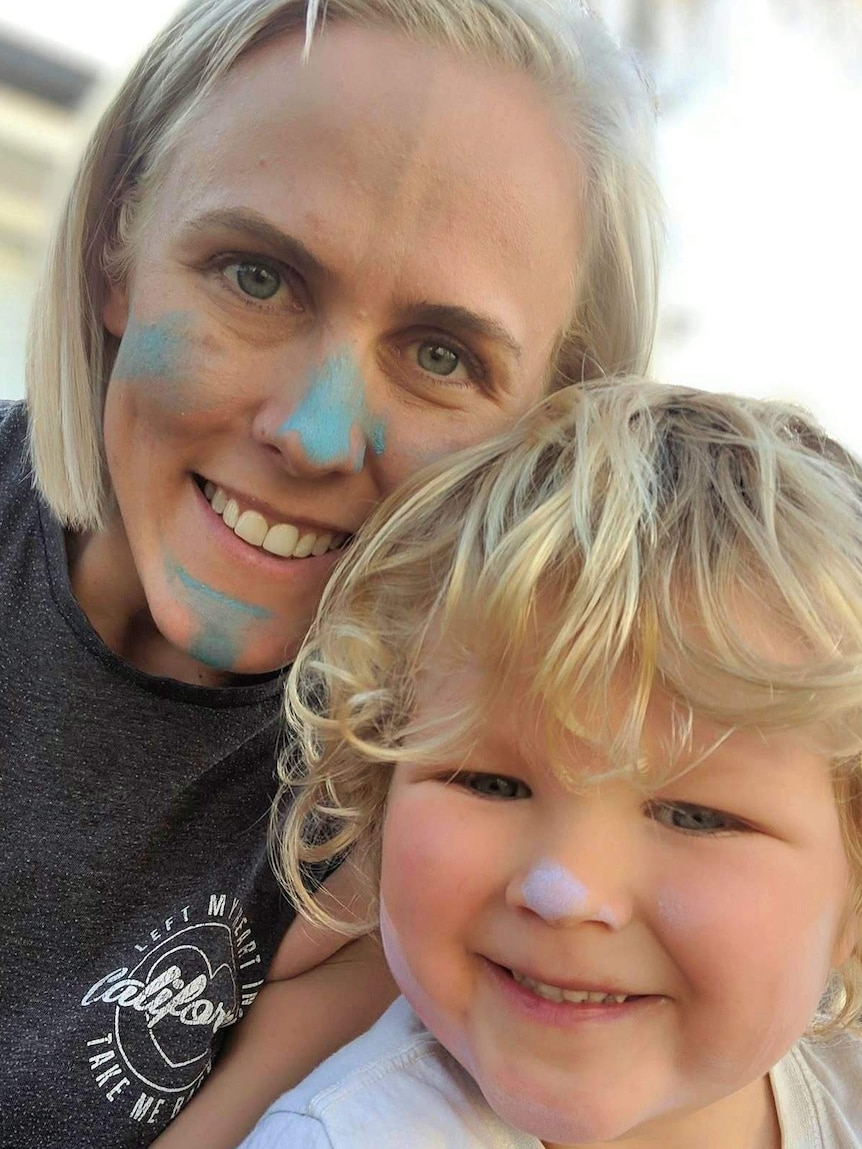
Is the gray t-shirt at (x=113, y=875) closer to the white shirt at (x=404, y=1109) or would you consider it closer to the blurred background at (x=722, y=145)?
the white shirt at (x=404, y=1109)

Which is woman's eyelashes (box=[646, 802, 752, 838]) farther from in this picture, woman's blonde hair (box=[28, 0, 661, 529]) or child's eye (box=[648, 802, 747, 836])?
woman's blonde hair (box=[28, 0, 661, 529])

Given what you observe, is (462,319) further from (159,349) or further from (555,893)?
(555,893)

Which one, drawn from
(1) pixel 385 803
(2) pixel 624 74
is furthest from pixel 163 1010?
(2) pixel 624 74

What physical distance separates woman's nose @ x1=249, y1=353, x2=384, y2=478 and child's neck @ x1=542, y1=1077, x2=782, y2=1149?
0.52 metres

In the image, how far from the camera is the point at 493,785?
0.70 metres

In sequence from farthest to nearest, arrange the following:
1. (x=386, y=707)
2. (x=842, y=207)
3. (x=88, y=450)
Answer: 1. (x=842, y=207)
2. (x=88, y=450)
3. (x=386, y=707)

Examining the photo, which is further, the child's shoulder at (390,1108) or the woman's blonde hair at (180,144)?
the woman's blonde hair at (180,144)

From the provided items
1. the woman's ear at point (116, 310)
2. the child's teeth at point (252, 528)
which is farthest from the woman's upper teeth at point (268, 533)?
the woman's ear at point (116, 310)

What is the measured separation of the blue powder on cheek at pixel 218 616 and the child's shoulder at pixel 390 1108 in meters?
0.34

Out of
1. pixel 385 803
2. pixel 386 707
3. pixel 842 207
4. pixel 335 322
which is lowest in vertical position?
pixel 385 803

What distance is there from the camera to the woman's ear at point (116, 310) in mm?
1017

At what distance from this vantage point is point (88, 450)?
1.04 meters

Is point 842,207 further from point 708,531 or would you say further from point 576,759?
point 576,759

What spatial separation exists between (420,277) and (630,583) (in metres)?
0.31
